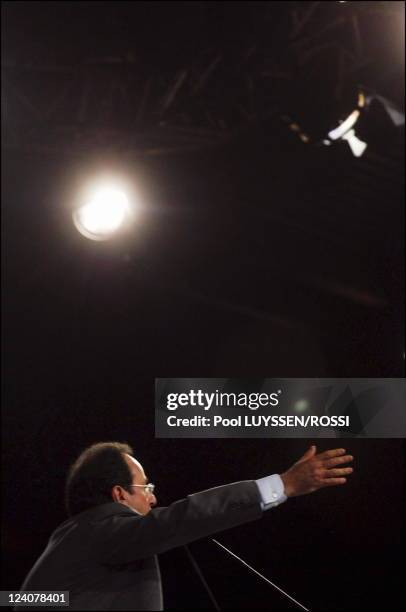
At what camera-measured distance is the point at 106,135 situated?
12.0 feet

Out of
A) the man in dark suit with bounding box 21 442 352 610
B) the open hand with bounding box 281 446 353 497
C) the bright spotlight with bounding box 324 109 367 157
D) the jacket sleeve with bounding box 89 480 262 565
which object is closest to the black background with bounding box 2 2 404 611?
the bright spotlight with bounding box 324 109 367 157

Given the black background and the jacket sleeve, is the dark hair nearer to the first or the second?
the jacket sleeve

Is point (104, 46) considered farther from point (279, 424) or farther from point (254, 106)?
point (279, 424)

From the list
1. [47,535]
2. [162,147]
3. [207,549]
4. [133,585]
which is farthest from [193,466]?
[133,585]

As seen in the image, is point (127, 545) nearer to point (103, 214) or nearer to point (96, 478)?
point (96, 478)

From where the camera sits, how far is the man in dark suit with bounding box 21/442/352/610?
160 cm

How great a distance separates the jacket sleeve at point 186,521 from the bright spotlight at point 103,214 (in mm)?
2382

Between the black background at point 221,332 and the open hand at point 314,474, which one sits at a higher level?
the black background at point 221,332

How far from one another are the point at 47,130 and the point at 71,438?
1755mm

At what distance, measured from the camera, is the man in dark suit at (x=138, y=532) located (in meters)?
1.60

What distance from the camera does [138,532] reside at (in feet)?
5.36

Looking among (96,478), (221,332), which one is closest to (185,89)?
(221,332)
